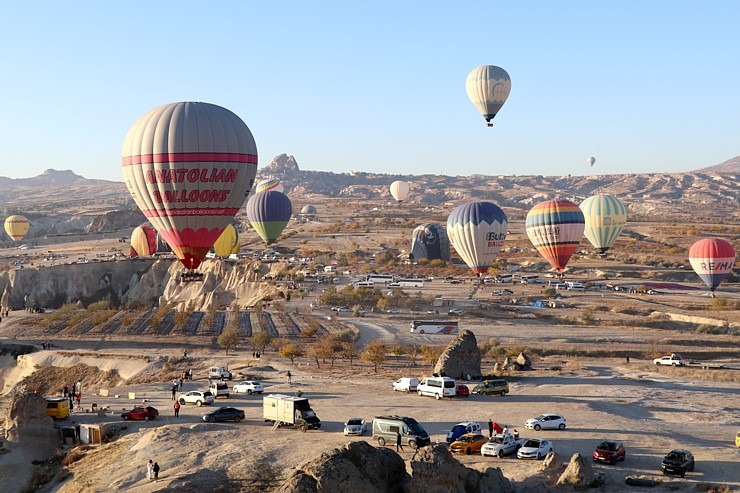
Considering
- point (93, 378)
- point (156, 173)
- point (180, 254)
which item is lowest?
point (93, 378)

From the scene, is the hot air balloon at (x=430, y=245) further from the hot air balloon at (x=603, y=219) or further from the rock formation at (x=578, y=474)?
the rock formation at (x=578, y=474)

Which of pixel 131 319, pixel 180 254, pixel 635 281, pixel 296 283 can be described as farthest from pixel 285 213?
pixel 180 254

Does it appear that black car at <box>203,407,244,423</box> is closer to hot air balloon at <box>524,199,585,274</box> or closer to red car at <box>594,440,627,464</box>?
red car at <box>594,440,627,464</box>

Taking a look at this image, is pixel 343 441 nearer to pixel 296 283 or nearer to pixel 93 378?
pixel 93 378

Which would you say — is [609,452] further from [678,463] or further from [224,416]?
[224,416]

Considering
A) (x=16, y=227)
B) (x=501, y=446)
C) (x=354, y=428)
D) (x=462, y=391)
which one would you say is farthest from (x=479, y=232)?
(x=16, y=227)

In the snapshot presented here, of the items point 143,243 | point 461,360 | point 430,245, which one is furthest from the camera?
point 143,243
